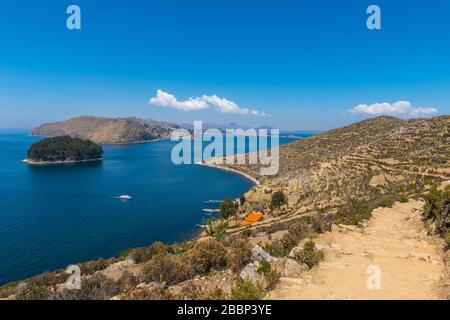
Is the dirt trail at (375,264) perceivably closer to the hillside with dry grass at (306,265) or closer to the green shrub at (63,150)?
the hillside with dry grass at (306,265)

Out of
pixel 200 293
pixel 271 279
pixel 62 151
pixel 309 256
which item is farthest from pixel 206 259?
pixel 62 151

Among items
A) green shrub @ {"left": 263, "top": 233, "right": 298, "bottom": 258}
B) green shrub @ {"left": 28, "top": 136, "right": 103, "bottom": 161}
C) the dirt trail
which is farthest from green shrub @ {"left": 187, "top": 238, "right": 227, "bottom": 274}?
green shrub @ {"left": 28, "top": 136, "right": 103, "bottom": 161}

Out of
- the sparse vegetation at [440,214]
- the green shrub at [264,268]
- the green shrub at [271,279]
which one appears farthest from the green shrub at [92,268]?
the sparse vegetation at [440,214]

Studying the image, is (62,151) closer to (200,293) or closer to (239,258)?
(239,258)

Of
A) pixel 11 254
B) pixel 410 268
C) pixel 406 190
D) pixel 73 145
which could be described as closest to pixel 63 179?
pixel 73 145

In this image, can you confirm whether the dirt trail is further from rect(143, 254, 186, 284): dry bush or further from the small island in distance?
the small island in distance
